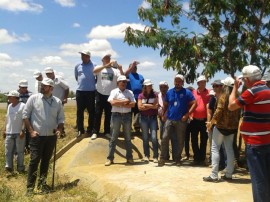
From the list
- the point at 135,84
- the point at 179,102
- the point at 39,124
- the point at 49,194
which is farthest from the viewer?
the point at 135,84

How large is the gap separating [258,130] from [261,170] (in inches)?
19.5

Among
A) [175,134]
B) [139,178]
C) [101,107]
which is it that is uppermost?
[101,107]

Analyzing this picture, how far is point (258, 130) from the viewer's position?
4.65 meters

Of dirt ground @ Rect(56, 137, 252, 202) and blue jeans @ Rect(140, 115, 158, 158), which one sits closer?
dirt ground @ Rect(56, 137, 252, 202)

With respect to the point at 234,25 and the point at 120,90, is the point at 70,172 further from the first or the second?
the point at 234,25

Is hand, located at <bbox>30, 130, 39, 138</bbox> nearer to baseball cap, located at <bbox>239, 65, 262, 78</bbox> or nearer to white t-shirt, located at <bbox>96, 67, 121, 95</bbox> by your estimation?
white t-shirt, located at <bbox>96, 67, 121, 95</bbox>

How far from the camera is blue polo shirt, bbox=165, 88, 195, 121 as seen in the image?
775 cm

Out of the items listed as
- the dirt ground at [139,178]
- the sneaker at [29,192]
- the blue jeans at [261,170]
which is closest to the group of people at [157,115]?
the blue jeans at [261,170]

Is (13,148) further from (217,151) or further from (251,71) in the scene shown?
(251,71)

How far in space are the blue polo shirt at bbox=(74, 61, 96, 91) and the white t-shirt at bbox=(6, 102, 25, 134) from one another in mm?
1509

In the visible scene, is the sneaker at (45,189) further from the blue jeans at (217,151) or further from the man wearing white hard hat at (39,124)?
the blue jeans at (217,151)

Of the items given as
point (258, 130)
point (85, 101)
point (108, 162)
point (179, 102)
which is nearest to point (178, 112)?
point (179, 102)

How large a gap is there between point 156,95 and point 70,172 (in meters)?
2.51

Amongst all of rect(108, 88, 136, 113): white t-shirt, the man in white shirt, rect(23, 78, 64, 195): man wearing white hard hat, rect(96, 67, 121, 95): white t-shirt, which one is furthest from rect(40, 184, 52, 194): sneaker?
rect(96, 67, 121, 95): white t-shirt
